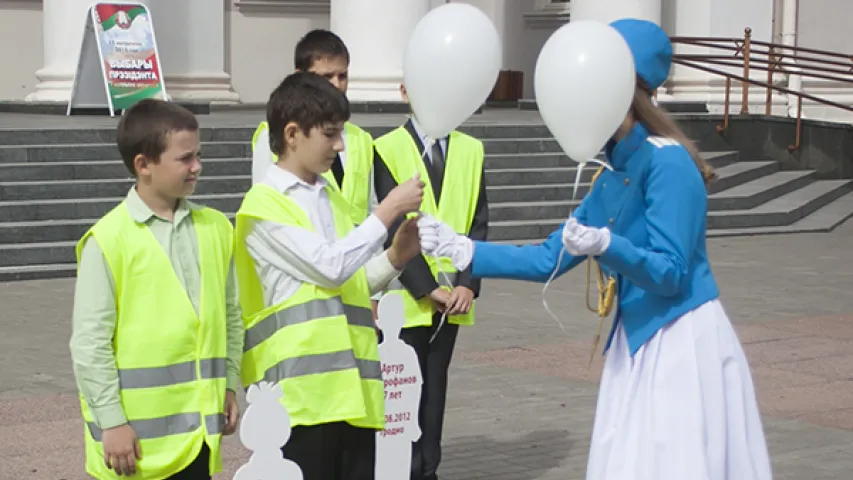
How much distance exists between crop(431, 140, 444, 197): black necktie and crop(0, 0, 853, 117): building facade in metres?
12.0

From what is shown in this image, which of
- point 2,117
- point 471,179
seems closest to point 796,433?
point 471,179

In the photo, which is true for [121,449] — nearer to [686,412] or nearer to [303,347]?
[303,347]

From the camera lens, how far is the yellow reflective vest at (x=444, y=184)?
19.1ft

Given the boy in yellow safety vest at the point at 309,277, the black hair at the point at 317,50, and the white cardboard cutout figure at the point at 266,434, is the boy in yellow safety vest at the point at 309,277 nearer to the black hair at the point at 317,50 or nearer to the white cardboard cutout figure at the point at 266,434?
the white cardboard cutout figure at the point at 266,434

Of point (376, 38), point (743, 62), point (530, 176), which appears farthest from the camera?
point (743, 62)

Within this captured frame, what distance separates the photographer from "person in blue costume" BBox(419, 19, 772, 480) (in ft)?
13.8

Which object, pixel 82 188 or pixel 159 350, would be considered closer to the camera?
pixel 159 350

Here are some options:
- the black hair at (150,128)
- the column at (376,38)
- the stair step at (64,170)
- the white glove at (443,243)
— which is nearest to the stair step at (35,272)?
the stair step at (64,170)

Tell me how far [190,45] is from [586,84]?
15.7m

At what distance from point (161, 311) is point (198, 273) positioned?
5.8 inches

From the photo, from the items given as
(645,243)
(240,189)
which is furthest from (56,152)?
(645,243)

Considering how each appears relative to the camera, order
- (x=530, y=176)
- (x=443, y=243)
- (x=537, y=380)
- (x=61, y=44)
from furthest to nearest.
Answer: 1. (x=61, y=44)
2. (x=530, y=176)
3. (x=537, y=380)
4. (x=443, y=243)

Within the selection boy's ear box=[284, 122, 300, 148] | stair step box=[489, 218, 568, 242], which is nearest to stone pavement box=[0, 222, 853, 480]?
stair step box=[489, 218, 568, 242]

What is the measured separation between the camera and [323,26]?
22.6 metres
